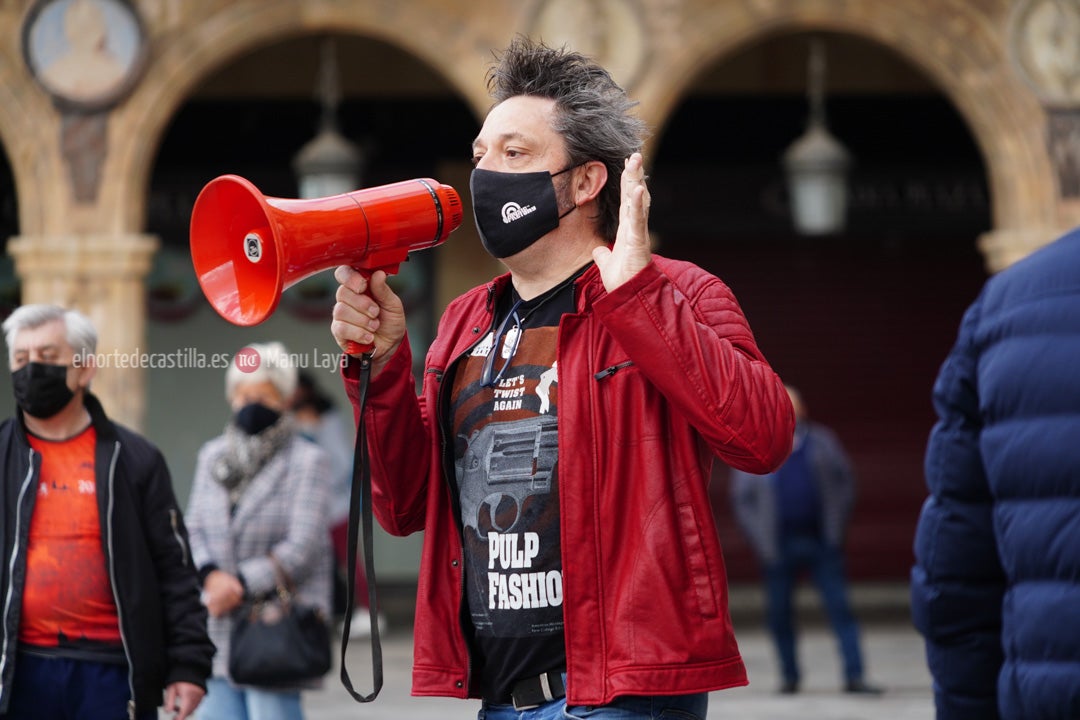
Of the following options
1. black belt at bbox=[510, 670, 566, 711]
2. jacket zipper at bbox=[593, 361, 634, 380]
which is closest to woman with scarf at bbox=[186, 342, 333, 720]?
black belt at bbox=[510, 670, 566, 711]

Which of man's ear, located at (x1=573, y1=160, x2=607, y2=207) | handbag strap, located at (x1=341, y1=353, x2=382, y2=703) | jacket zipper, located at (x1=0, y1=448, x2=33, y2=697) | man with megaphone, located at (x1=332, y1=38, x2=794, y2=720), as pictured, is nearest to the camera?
man with megaphone, located at (x1=332, y1=38, x2=794, y2=720)

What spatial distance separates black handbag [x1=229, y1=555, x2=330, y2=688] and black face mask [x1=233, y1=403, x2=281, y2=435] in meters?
0.46

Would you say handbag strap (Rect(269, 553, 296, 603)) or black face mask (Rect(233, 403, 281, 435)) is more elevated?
black face mask (Rect(233, 403, 281, 435))

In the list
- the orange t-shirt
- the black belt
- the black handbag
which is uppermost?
the orange t-shirt

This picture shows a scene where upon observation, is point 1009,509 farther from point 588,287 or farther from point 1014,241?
point 1014,241

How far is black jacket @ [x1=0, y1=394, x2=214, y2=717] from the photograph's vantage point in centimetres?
438

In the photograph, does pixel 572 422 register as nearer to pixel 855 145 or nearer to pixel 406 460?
pixel 406 460

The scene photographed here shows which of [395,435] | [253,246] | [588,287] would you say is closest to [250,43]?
[253,246]

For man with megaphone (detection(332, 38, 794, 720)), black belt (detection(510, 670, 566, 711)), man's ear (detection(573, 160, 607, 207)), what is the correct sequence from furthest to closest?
man's ear (detection(573, 160, 607, 207)), black belt (detection(510, 670, 566, 711)), man with megaphone (detection(332, 38, 794, 720))

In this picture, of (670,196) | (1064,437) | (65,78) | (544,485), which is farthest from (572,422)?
(670,196)

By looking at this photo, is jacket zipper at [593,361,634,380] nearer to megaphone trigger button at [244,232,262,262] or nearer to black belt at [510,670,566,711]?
black belt at [510,670,566,711]

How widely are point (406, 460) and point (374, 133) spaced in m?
10.2

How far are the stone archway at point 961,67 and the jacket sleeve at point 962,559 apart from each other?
23.7ft

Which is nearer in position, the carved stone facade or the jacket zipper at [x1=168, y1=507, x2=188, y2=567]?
the jacket zipper at [x1=168, y1=507, x2=188, y2=567]
